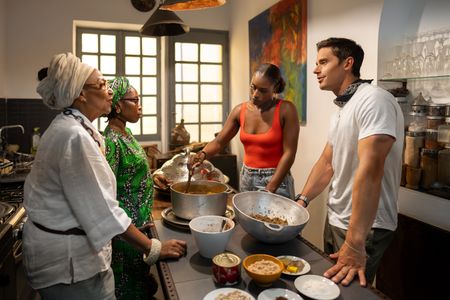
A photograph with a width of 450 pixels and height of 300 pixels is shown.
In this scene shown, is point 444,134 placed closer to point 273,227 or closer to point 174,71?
point 273,227

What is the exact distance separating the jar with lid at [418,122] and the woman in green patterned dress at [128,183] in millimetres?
1363

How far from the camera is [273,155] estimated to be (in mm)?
2213

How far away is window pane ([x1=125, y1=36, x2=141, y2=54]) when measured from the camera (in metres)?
4.35

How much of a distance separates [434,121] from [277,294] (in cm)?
126

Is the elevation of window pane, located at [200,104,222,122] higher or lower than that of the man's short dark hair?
lower

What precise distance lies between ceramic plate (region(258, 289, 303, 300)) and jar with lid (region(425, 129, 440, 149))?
45.7 inches

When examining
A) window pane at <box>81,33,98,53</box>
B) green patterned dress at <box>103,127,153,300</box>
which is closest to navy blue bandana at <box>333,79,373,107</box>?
green patterned dress at <box>103,127,153,300</box>

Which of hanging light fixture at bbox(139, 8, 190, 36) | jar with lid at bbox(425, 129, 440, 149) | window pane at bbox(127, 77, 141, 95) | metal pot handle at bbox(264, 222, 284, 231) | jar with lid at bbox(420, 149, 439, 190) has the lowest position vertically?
metal pot handle at bbox(264, 222, 284, 231)

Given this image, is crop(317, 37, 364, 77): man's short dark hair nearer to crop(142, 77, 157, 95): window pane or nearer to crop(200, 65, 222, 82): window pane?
crop(200, 65, 222, 82): window pane

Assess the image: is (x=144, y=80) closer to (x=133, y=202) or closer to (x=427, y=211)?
(x=133, y=202)

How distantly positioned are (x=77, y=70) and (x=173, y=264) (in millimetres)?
738

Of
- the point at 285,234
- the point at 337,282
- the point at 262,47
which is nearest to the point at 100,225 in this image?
the point at 285,234

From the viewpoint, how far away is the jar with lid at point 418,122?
181cm

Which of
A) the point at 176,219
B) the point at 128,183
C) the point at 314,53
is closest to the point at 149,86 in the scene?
the point at 314,53
